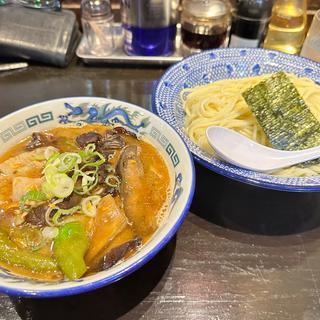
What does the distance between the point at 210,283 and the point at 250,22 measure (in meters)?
1.59

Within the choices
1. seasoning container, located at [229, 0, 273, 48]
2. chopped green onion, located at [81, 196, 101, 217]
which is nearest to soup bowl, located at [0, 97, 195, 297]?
chopped green onion, located at [81, 196, 101, 217]

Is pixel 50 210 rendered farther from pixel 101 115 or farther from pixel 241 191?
pixel 241 191

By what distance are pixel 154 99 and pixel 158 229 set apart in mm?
698

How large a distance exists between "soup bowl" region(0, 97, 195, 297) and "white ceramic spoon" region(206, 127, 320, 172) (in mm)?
236

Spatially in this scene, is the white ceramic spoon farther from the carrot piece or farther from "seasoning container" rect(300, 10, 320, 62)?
"seasoning container" rect(300, 10, 320, 62)

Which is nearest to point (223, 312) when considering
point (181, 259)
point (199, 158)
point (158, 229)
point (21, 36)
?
point (181, 259)

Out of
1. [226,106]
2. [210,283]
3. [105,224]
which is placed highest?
[105,224]

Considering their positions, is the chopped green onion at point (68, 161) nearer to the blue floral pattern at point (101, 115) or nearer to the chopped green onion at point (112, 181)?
the chopped green onion at point (112, 181)

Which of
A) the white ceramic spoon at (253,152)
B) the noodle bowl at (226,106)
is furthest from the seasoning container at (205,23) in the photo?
the white ceramic spoon at (253,152)

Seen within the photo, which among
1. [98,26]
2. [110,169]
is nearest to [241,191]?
[110,169]

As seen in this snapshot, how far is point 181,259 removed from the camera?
1.30m

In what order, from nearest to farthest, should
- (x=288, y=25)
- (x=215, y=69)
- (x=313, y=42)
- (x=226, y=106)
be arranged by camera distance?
1. (x=226, y=106)
2. (x=215, y=69)
3. (x=313, y=42)
4. (x=288, y=25)

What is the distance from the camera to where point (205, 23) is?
2168mm

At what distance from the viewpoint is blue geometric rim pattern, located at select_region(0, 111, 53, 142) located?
131cm
